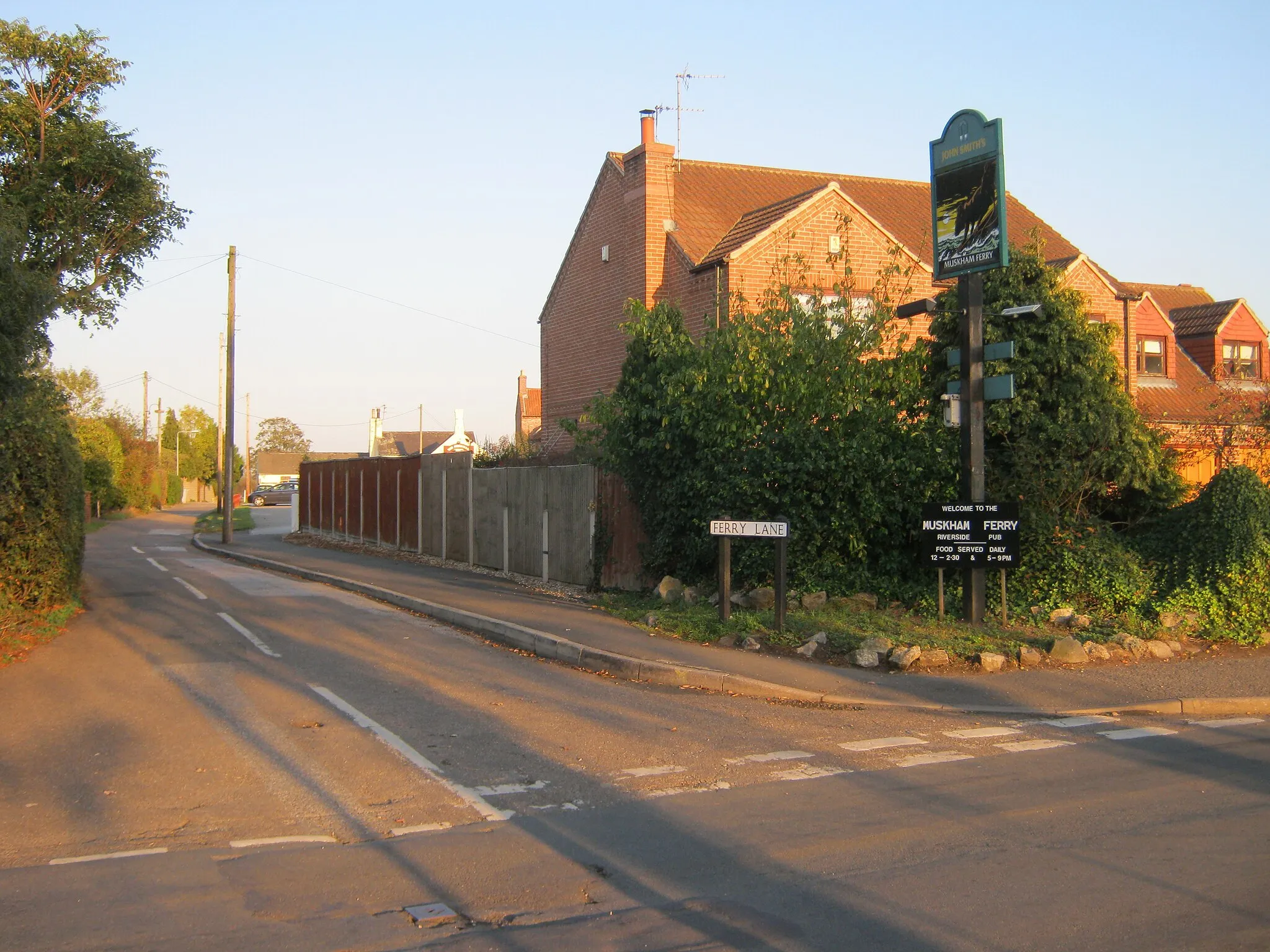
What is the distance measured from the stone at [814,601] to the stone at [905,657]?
252 cm

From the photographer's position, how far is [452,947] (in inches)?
191

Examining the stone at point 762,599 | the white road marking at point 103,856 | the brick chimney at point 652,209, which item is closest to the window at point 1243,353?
the brick chimney at point 652,209

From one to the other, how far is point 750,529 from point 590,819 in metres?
6.84

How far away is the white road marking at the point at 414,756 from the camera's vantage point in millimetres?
6973

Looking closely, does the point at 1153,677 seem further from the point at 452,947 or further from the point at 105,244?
the point at 105,244

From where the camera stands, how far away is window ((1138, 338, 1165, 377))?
100 feet

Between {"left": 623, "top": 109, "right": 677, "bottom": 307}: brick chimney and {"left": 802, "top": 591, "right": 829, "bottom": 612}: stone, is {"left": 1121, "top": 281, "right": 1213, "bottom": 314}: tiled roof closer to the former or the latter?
{"left": 623, "top": 109, "right": 677, "bottom": 307}: brick chimney

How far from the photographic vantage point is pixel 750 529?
Answer: 13.3 m

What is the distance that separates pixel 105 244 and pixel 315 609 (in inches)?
281

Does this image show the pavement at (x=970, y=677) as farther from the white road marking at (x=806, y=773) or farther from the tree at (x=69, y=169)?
the tree at (x=69, y=169)

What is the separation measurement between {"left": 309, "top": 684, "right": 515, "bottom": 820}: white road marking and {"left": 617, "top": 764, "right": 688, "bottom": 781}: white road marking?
3.55 feet

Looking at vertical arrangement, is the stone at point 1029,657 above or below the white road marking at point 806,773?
above

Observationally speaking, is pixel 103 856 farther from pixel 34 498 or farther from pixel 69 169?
pixel 69 169

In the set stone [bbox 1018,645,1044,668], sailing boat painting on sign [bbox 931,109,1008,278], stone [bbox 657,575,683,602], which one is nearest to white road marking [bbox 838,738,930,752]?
stone [bbox 1018,645,1044,668]
